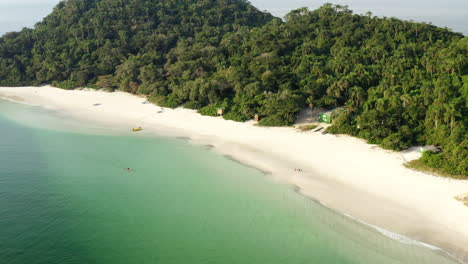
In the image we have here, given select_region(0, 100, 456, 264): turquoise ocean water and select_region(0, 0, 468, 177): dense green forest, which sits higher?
select_region(0, 0, 468, 177): dense green forest

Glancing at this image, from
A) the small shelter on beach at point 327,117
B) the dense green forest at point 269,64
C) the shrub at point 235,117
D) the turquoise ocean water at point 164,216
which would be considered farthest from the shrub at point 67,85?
the small shelter on beach at point 327,117

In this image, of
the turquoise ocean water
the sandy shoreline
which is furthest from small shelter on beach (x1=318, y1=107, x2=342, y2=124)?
the turquoise ocean water

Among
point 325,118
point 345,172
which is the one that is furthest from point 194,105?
point 345,172

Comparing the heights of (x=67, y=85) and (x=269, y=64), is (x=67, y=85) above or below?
below

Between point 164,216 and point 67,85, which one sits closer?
point 164,216

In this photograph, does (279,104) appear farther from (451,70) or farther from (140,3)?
(140,3)

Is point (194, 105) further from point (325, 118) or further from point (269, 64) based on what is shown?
point (325, 118)

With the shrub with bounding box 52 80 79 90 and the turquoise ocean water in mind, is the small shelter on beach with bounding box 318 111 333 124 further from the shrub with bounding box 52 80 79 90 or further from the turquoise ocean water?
the shrub with bounding box 52 80 79 90
